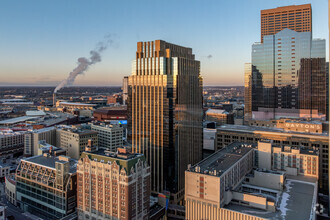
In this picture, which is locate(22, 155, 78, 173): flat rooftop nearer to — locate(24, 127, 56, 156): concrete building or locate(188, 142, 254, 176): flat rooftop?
locate(188, 142, 254, 176): flat rooftop

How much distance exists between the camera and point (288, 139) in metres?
100

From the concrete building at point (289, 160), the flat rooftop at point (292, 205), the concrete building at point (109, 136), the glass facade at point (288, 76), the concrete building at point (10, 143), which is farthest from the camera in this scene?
the glass facade at point (288, 76)

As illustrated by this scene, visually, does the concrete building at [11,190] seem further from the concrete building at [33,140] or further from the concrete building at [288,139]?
the concrete building at [288,139]

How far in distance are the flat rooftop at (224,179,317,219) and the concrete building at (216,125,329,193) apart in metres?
24.2

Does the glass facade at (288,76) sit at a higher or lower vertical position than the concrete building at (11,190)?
higher

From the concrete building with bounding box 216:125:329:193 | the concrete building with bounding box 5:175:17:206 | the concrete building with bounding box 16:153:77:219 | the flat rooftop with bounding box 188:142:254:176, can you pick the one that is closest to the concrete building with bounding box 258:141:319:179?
the flat rooftop with bounding box 188:142:254:176

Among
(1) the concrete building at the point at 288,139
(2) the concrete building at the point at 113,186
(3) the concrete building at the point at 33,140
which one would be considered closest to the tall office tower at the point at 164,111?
(1) the concrete building at the point at 288,139

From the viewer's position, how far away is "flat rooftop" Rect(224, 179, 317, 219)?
55688 millimetres

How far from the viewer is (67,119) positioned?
19950 centimetres

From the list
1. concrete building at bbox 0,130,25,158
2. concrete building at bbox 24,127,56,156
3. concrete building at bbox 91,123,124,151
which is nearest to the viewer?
concrete building at bbox 91,123,124,151

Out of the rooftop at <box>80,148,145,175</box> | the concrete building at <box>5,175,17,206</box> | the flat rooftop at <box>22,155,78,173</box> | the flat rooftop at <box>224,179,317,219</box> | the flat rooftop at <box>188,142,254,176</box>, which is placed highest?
the rooftop at <box>80,148,145,175</box>

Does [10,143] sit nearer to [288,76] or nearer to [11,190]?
[11,190]

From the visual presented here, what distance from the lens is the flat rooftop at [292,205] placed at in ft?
183

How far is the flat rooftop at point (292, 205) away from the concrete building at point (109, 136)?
244ft
